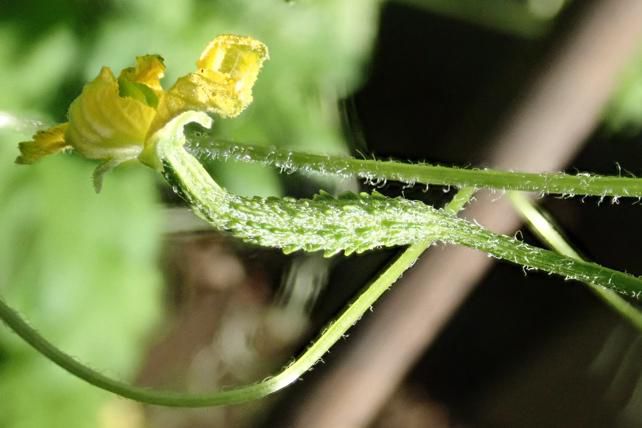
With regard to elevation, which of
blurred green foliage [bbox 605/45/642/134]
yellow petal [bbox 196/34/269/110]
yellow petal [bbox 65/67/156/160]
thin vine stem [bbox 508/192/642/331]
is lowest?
yellow petal [bbox 65/67/156/160]

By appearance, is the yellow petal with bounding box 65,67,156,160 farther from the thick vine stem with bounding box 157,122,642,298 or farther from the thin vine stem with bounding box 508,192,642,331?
the thin vine stem with bounding box 508,192,642,331

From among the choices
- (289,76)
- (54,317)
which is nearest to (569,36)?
(289,76)

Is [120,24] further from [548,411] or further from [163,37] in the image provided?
[548,411]

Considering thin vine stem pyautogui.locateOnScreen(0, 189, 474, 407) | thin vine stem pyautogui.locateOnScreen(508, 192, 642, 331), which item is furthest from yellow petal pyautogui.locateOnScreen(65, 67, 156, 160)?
thin vine stem pyautogui.locateOnScreen(508, 192, 642, 331)

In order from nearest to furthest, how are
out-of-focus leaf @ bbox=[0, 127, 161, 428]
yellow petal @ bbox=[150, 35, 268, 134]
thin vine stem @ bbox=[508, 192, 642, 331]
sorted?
yellow petal @ bbox=[150, 35, 268, 134], thin vine stem @ bbox=[508, 192, 642, 331], out-of-focus leaf @ bbox=[0, 127, 161, 428]

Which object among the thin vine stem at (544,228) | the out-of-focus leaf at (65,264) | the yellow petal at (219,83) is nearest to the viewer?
the yellow petal at (219,83)

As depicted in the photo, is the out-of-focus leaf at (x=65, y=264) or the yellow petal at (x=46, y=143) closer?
the yellow petal at (x=46, y=143)

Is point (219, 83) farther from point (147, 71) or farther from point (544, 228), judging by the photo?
point (544, 228)

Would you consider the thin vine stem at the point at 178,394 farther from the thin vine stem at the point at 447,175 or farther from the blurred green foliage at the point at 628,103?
the blurred green foliage at the point at 628,103

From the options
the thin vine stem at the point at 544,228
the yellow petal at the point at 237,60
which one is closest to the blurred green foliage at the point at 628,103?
the thin vine stem at the point at 544,228
